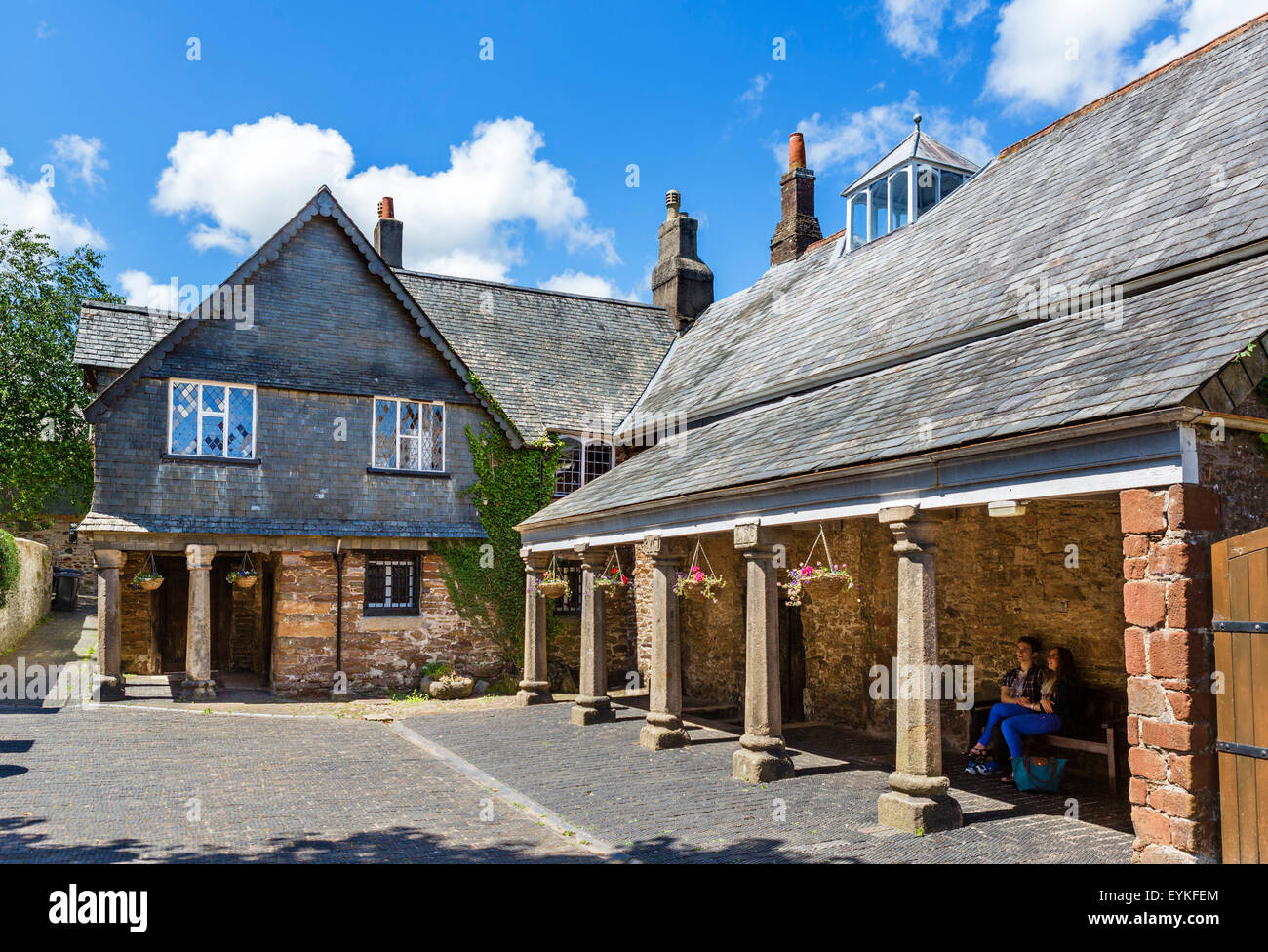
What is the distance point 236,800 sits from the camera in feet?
29.6

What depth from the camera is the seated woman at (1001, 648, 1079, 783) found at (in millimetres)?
9258

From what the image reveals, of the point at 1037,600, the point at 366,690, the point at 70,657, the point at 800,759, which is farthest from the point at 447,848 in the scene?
the point at 70,657

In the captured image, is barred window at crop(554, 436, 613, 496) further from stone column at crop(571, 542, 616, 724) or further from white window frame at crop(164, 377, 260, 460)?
white window frame at crop(164, 377, 260, 460)

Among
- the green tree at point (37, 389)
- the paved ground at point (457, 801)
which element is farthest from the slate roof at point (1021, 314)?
the green tree at point (37, 389)

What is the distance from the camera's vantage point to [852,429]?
32.9 ft

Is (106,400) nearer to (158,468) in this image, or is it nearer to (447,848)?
(158,468)

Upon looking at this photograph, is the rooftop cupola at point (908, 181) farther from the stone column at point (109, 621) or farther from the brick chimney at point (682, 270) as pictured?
the stone column at point (109, 621)

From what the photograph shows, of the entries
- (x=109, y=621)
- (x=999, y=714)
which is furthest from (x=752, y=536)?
(x=109, y=621)

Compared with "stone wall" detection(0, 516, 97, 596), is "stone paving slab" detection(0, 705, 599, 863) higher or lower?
lower

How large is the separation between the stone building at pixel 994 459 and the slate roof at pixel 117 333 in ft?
27.3

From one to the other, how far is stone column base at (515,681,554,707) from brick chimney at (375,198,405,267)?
12277 millimetres

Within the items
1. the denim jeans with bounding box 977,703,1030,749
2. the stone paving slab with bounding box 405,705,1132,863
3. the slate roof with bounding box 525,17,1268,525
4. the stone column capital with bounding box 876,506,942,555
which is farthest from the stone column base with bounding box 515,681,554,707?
the stone column capital with bounding box 876,506,942,555

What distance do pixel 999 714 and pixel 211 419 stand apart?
14225 mm

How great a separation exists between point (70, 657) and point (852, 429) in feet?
61.1
